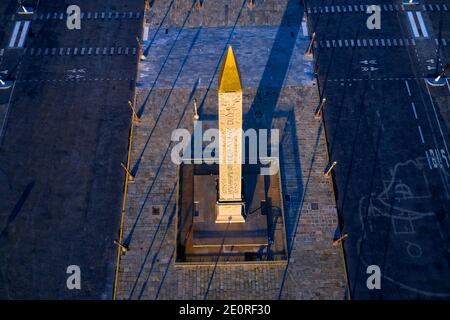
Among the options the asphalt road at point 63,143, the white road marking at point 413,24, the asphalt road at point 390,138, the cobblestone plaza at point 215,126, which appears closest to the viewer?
the cobblestone plaza at point 215,126

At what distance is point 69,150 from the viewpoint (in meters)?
49.4

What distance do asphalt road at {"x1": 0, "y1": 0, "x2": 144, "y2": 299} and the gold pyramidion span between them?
23768mm

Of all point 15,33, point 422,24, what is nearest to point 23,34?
point 15,33

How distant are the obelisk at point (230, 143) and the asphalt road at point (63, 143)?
13365mm

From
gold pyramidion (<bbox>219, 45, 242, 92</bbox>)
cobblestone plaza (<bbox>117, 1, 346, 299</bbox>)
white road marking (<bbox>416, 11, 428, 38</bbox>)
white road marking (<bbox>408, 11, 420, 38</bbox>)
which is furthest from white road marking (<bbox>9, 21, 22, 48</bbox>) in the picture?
white road marking (<bbox>416, 11, 428, 38</bbox>)

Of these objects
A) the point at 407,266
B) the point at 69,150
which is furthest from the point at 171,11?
the point at 407,266

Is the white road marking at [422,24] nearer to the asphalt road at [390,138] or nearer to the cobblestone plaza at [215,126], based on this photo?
the asphalt road at [390,138]

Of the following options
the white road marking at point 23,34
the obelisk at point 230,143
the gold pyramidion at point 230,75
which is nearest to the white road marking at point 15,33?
the white road marking at point 23,34

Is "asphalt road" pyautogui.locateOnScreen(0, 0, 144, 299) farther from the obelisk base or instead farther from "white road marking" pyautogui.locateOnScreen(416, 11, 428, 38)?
"white road marking" pyautogui.locateOnScreen(416, 11, 428, 38)

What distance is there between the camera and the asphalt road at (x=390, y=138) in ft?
138
